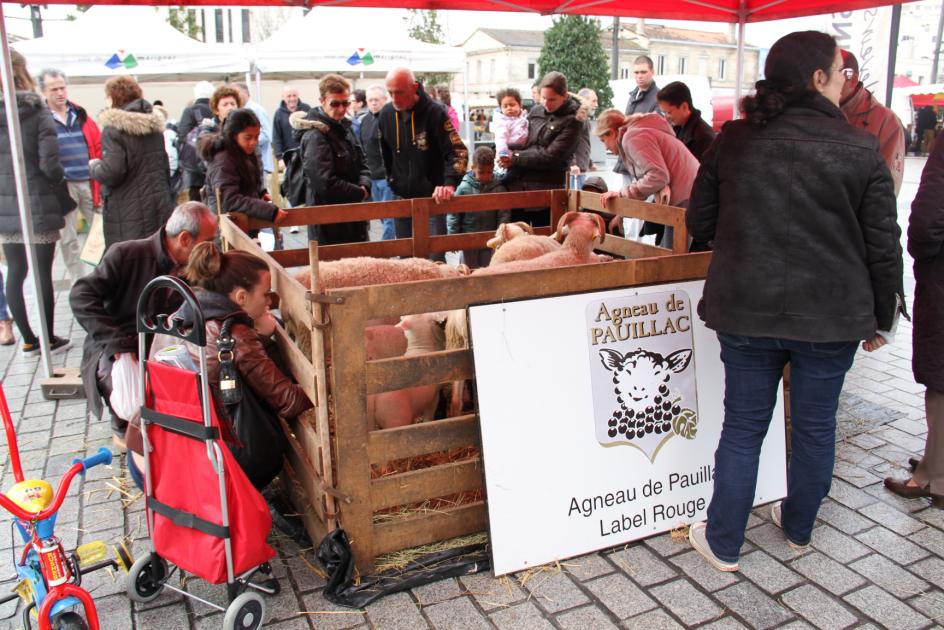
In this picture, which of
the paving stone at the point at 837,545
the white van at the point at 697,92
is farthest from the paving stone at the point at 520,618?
the white van at the point at 697,92

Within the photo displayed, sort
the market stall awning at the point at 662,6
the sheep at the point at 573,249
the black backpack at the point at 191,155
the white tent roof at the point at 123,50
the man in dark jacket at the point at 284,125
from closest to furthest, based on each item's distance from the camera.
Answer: the sheep at the point at 573,249 → the market stall awning at the point at 662,6 → the black backpack at the point at 191,155 → the man in dark jacket at the point at 284,125 → the white tent roof at the point at 123,50

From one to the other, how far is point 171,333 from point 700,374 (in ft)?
7.63

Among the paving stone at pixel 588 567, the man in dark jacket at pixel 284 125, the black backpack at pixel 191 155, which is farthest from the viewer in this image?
the man in dark jacket at pixel 284 125

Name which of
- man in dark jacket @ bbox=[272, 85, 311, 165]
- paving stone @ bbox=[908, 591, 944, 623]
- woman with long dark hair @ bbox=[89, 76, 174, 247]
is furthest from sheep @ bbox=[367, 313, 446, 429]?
man in dark jacket @ bbox=[272, 85, 311, 165]

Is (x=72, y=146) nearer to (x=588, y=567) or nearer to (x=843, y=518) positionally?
(x=588, y=567)

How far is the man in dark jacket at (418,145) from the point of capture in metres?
6.27

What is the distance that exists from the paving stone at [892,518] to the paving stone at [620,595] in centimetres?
140

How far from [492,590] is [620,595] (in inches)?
20.5

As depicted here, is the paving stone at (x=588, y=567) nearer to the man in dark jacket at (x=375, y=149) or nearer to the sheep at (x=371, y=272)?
the sheep at (x=371, y=272)

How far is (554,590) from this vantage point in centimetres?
314

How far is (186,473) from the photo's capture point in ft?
9.31

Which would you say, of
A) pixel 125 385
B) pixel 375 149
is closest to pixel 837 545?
pixel 125 385

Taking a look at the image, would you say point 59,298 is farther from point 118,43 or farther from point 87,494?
point 118,43

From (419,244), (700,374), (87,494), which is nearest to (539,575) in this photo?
(700,374)
